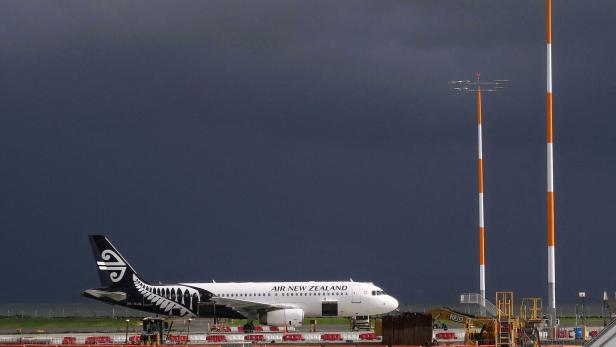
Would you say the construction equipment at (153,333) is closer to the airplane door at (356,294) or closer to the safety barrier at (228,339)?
the safety barrier at (228,339)

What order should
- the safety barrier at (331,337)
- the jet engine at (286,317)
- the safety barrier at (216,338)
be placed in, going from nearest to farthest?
the safety barrier at (331,337) → the safety barrier at (216,338) → the jet engine at (286,317)

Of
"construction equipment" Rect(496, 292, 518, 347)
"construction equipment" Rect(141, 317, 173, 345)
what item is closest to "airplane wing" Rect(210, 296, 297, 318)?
"construction equipment" Rect(141, 317, 173, 345)

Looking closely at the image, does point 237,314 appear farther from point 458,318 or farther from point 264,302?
point 458,318

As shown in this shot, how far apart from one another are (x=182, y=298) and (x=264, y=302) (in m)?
6.09

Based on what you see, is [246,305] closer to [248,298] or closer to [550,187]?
[248,298]

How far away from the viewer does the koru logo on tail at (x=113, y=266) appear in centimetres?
7788

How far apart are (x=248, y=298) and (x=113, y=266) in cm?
1081

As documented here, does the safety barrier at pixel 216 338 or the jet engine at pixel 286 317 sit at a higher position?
the jet engine at pixel 286 317

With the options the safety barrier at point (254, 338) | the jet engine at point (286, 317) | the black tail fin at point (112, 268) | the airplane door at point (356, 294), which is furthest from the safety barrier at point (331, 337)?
the black tail fin at point (112, 268)

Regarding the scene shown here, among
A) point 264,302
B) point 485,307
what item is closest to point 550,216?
point 485,307

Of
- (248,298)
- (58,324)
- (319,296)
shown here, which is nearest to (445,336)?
(319,296)

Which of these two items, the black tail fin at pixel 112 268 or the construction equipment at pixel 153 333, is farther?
the black tail fin at pixel 112 268

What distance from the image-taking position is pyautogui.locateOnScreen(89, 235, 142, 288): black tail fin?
77.8 m

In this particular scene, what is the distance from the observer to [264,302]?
75750mm
